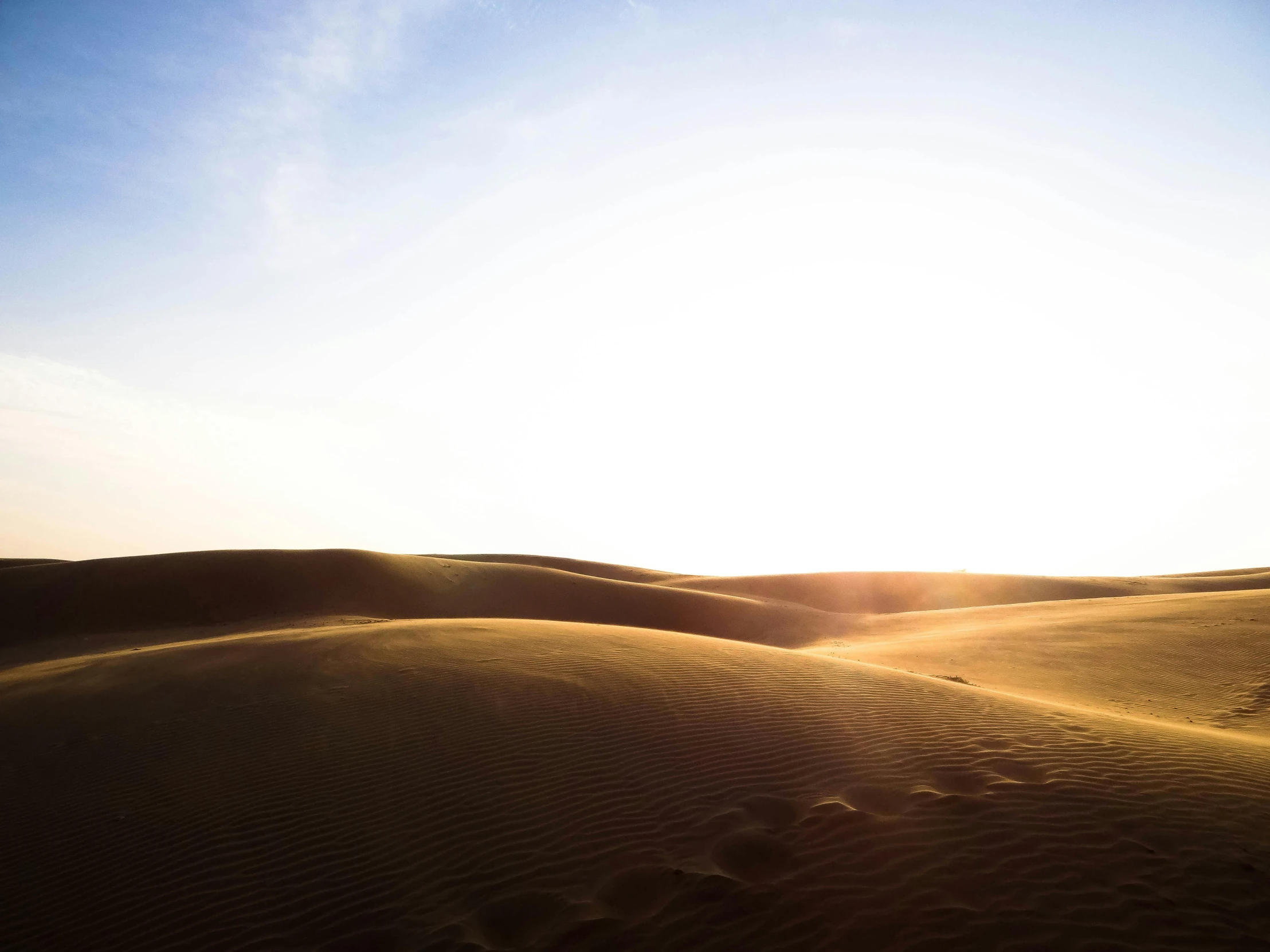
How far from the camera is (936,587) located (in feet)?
146

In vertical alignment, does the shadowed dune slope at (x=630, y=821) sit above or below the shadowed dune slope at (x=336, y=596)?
below

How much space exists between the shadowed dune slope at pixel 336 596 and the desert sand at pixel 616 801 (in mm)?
14079

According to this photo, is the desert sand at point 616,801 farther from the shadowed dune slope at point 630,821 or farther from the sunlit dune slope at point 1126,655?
the sunlit dune slope at point 1126,655

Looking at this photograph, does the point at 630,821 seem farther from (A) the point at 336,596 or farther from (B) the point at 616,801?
(A) the point at 336,596

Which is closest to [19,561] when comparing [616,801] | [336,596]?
[336,596]

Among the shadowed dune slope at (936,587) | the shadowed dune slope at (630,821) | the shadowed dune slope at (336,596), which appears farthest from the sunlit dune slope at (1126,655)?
the shadowed dune slope at (936,587)

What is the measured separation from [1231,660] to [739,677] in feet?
36.4

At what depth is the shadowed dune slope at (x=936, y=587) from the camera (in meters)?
39.6

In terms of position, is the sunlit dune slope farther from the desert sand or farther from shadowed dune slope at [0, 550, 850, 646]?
shadowed dune slope at [0, 550, 850, 646]

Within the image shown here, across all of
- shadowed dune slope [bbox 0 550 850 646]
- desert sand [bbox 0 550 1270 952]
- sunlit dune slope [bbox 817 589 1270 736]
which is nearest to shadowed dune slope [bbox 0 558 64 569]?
shadowed dune slope [bbox 0 550 850 646]

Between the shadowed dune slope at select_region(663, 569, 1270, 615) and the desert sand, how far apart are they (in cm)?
2835

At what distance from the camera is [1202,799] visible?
232 inches

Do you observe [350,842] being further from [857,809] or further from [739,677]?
[739,677]

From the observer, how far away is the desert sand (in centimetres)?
476
